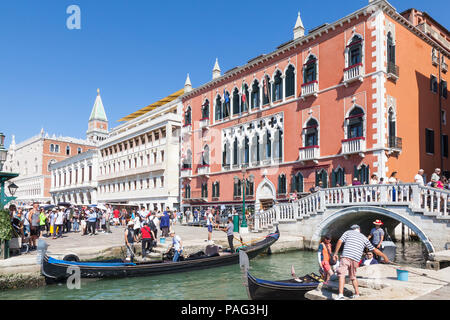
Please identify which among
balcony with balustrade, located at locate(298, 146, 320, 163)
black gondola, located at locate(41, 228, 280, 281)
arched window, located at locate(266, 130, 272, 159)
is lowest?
black gondola, located at locate(41, 228, 280, 281)

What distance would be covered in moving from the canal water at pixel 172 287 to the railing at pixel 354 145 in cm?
629

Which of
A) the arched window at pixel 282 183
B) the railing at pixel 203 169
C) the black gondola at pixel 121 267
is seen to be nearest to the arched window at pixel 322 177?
the arched window at pixel 282 183

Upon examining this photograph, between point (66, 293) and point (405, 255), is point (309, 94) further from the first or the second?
point (66, 293)

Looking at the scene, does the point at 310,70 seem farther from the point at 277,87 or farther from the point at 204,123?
the point at 204,123

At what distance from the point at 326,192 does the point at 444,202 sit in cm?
492

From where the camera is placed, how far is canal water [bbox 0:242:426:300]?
10.3 meters

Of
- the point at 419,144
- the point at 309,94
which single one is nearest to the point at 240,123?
the point at 309,94

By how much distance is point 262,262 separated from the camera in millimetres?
15281

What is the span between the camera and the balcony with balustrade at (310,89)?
2191 centimetres

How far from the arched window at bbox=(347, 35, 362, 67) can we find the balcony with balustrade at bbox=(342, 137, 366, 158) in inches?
161

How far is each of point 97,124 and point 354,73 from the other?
6966 cm

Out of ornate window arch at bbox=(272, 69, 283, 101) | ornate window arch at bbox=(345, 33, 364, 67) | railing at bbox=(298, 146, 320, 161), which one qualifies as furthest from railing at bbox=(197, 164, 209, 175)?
ornate window arch at bbox=(345, 33, 364, 67)

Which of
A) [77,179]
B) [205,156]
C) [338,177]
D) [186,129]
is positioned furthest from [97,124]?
[338,177]

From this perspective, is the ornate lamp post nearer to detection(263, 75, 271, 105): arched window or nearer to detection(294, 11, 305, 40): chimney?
detection(263, 75, 271, 105): arched window
